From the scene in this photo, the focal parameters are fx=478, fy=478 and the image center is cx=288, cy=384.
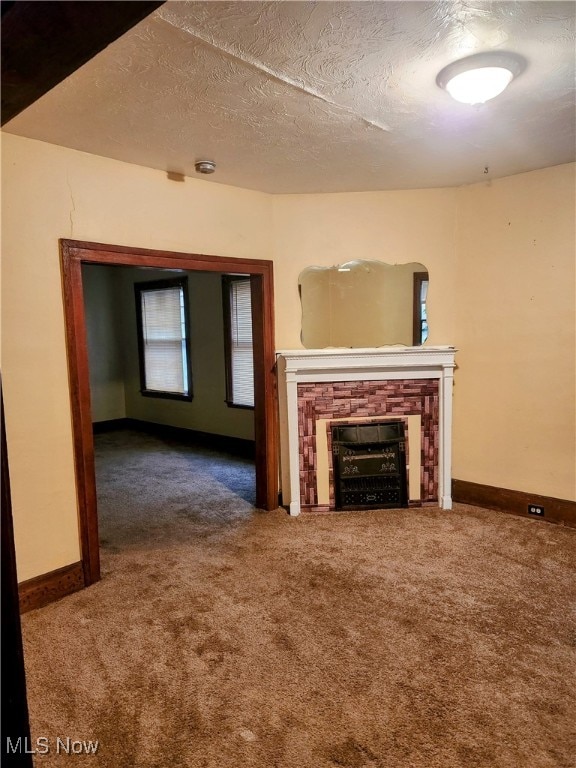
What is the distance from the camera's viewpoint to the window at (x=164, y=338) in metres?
6.46

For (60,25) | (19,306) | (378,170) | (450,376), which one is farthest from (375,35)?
(450,376)

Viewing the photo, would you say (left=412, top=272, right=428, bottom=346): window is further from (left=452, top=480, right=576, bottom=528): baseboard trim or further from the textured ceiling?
(left=452, top=480, right=576, bottom=528): baseboard trim

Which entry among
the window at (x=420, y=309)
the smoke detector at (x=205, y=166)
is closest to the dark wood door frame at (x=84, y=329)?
the smoke detector at (x=205, y=166)

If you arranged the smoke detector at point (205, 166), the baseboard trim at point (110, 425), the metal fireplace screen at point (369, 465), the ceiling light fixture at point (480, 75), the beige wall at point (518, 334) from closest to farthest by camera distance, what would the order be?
the ceiling light fixture at point (480, 75) → the smoke detector at point (205, 166) → the beige wall at point (518, 334) → the metal fireplace screen at point (369, 465) → the baseboard trim at point (110, 425)

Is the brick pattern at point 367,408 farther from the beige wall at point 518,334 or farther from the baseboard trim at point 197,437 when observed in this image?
the baseboard trim at point 197,437

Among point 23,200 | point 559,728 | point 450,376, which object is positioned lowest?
point 559,728

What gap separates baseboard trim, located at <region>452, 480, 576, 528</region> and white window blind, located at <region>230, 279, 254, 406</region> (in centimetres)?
267

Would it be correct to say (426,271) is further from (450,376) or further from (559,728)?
(559,728)

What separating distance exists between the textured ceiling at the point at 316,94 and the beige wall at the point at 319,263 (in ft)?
0.74

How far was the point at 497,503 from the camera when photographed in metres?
3.78

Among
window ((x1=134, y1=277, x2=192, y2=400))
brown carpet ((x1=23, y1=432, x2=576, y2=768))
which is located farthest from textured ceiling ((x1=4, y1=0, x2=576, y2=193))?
window ((x1=134, y1=277, x2=192, y2=400))

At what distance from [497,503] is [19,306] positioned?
3.58 meters

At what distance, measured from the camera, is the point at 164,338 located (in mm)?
6754

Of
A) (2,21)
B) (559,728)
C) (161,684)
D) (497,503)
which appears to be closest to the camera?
(2,21)
